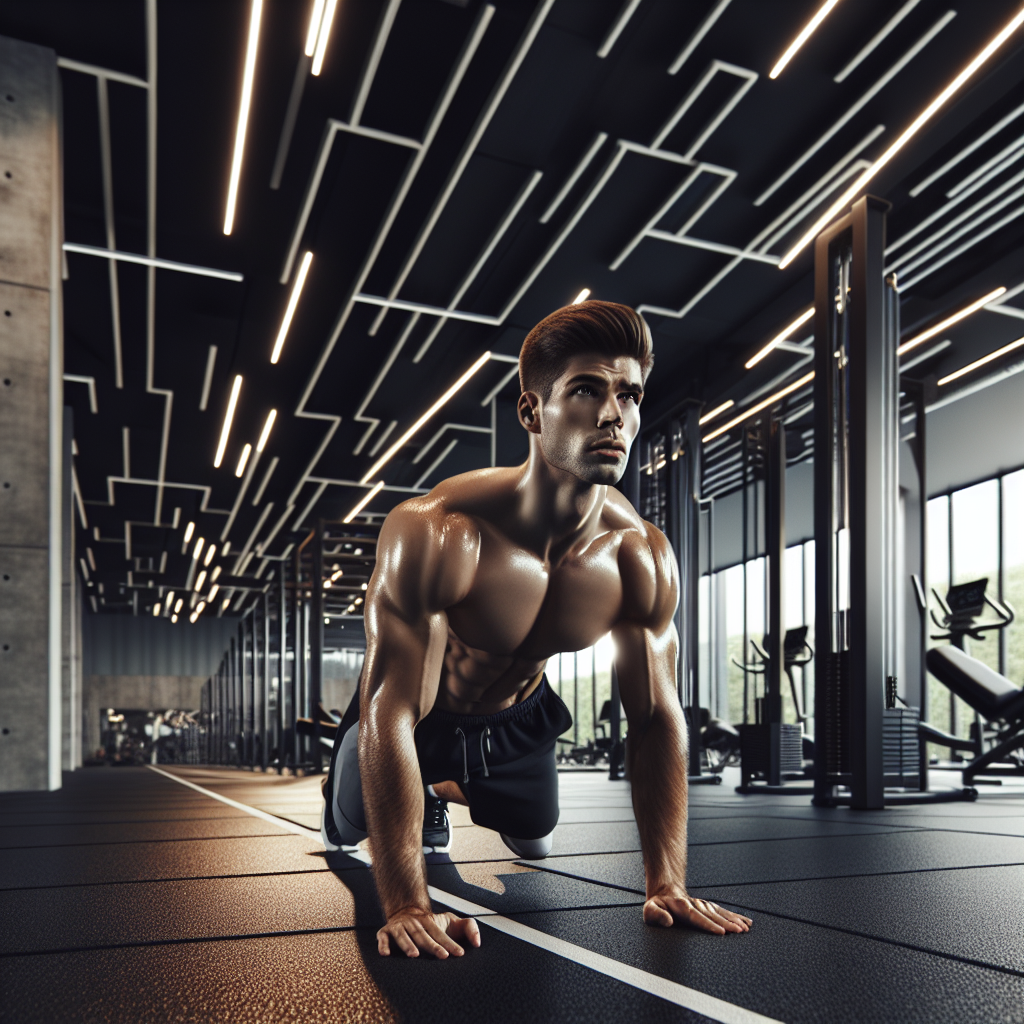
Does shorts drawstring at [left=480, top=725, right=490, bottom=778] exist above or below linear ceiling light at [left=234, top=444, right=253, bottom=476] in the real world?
below

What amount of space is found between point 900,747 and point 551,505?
3535 mm

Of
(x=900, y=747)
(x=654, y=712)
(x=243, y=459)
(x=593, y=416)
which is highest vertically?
(x=243, y=459)

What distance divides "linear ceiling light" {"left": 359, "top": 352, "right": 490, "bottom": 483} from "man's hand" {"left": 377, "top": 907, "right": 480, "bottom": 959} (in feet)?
22.7

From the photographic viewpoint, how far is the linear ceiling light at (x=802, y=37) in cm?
437

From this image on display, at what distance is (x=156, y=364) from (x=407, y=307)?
3139 mm

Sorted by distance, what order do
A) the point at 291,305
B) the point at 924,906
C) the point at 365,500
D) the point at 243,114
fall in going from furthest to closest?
the point at 365,500 < the point at 291,305 < the point at 243,114 < the point at 924,906

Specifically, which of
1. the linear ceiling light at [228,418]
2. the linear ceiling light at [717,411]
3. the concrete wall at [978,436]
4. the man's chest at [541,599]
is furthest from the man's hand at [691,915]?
the concrete wall at [978,436]

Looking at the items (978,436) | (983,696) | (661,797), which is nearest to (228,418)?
(983,696)

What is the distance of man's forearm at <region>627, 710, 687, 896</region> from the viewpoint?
1.58 m

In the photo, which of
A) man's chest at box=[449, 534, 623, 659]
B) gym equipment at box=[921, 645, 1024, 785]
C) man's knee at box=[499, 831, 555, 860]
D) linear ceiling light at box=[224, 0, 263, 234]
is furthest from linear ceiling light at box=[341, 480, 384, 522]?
man's chest at box=[449, 534, 623, 659]

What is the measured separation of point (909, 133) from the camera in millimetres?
5145

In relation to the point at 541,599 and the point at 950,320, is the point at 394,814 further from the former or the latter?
the point at 950,320

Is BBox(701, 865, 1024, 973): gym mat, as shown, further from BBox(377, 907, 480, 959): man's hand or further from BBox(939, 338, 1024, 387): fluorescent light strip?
BBox(939, 338, 1024, 387): fluorescent light strip

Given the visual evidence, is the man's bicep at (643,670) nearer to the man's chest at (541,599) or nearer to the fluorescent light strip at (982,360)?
the man's chest at (541,599)
